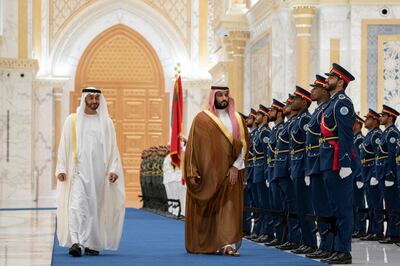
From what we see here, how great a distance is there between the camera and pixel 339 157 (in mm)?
8586

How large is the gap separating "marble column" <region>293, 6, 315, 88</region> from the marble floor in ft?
11.6

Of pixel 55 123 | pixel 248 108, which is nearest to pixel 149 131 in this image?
pixel 55 123

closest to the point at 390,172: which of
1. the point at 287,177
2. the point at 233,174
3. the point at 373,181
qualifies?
the point at 373,181

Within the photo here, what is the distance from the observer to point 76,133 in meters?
9.87

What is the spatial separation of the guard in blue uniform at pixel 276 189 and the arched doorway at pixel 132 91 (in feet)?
52.6

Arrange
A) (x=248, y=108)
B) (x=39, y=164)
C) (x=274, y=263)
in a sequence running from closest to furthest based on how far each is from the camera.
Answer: (x=274, y=263) < (x=248, y=108) < (x=39, y=164)

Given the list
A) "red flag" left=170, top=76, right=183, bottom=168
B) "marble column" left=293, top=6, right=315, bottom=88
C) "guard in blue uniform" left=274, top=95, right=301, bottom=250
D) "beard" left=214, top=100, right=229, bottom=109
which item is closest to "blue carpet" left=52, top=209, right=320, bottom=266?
"guard in blue uniform" left=274, top=95, right=301, bottom=250

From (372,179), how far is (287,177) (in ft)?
6.44

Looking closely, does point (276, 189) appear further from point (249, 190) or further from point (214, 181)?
point (249, 190)

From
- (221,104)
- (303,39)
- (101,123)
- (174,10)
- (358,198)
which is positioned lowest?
(358,198)

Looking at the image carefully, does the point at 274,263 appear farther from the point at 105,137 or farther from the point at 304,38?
the point at 304,38

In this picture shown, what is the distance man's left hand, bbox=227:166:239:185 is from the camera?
378 inches

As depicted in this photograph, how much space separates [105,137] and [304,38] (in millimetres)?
5447

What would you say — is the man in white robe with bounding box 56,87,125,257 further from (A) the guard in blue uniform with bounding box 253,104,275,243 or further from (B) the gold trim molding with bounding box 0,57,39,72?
(B) the gold trim molding with bounding box 0,57,39,72
